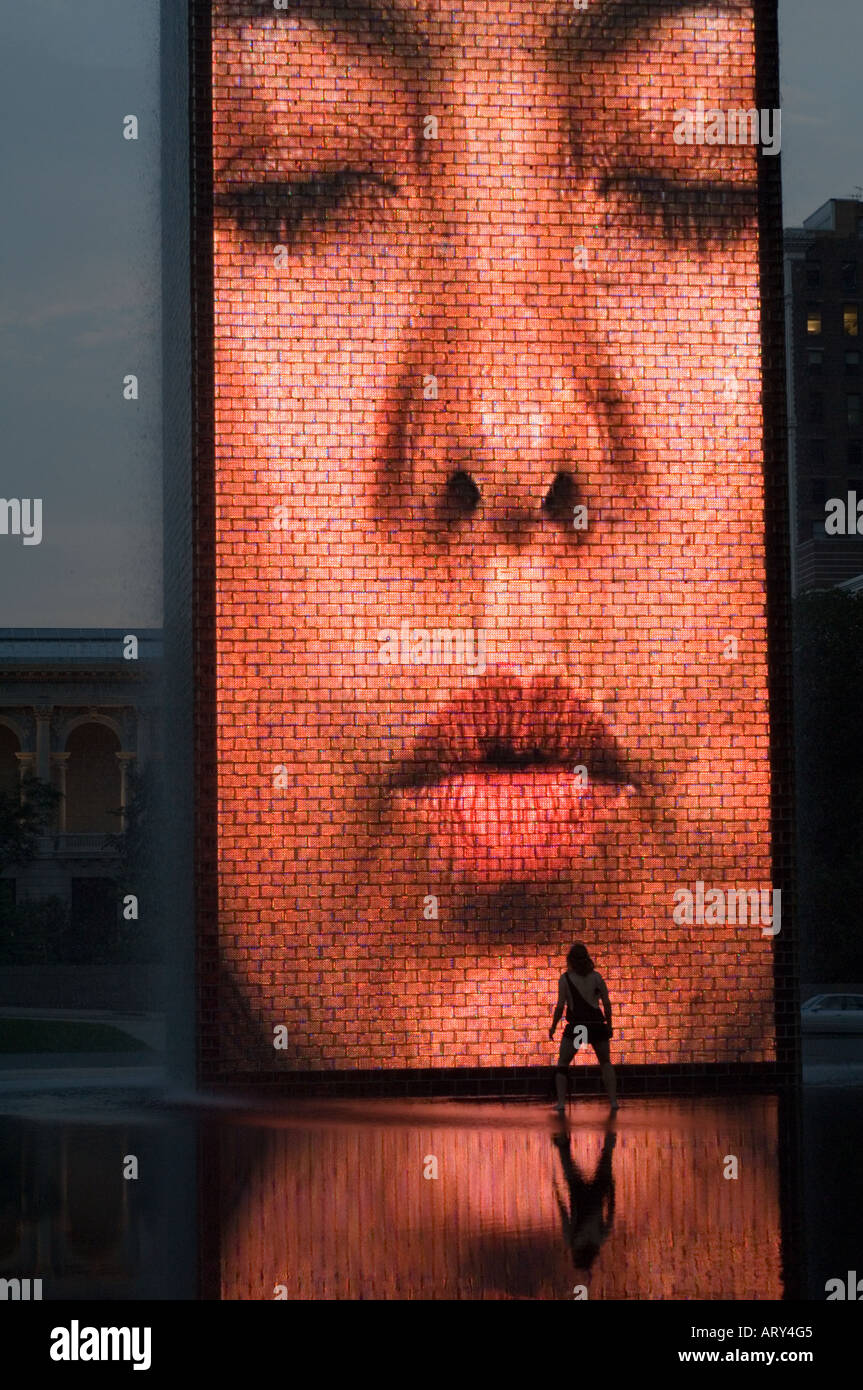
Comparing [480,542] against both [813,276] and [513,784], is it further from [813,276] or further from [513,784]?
[813,276]

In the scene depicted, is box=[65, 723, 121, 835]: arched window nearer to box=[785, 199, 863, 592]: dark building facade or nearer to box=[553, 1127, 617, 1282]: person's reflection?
box=[785, 199, 863, 592]: dark building facade

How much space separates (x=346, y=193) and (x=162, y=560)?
5758mm

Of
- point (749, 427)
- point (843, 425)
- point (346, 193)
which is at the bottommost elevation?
point (749, 427)

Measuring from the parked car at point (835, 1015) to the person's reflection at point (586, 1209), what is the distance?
27993 mm

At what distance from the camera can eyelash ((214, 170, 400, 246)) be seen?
81.5 feet

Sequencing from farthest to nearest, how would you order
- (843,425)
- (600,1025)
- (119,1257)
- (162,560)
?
(843,425) < (162,560) < (600,1025) < (119,1257)

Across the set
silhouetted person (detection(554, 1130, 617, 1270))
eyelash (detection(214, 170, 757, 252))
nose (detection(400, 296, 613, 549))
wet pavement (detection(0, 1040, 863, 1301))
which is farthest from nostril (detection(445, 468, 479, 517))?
silhouetted person (detection(554, 1130, 617, 1270))

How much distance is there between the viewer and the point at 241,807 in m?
24.2

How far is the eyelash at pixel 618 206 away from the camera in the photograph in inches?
979

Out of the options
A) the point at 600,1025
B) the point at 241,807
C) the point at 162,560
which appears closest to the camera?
the point at 600,1025

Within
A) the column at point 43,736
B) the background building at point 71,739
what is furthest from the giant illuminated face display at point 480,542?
the column at point 43,736

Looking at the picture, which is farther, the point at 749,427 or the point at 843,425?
the point at 843,425
